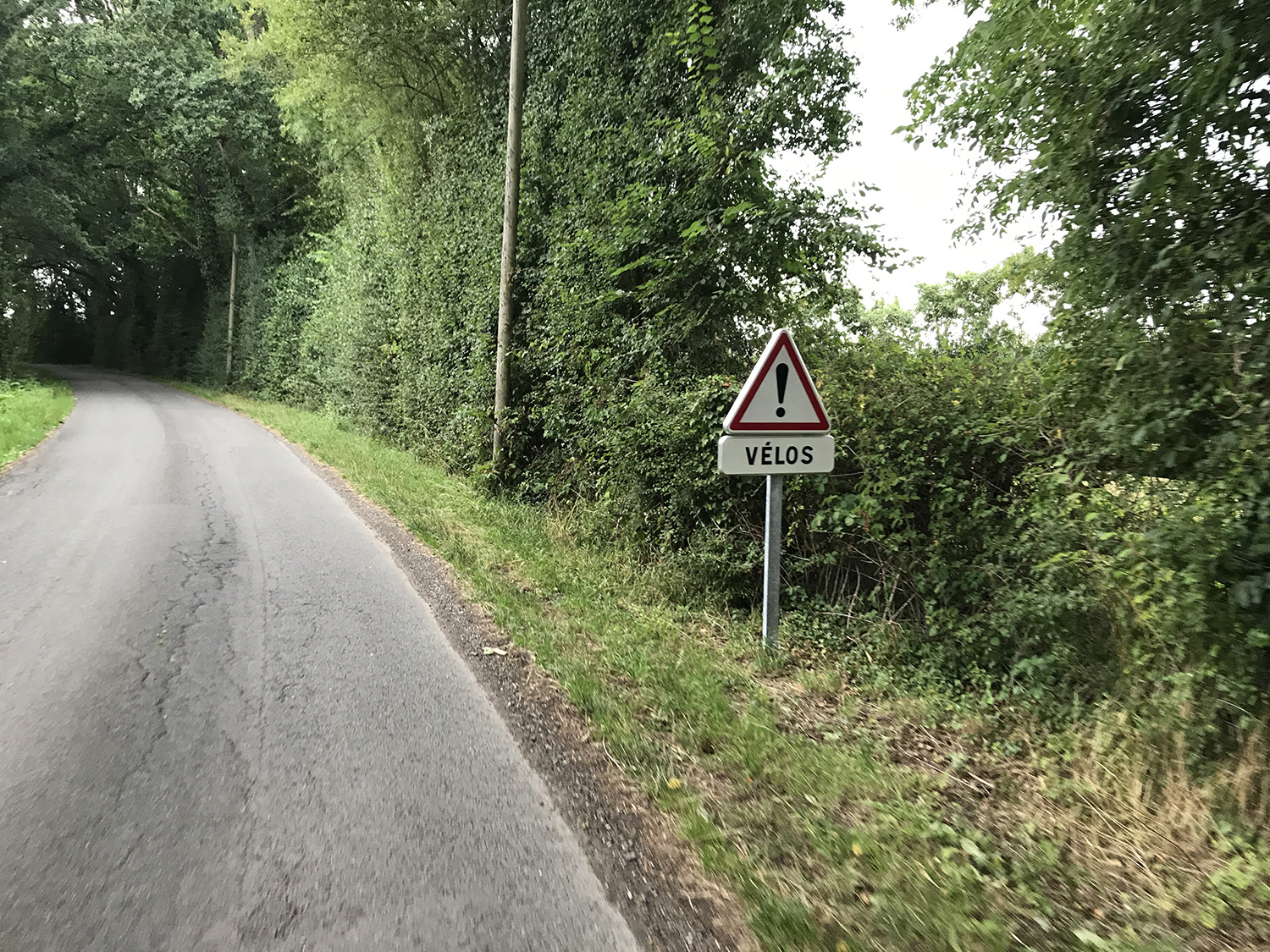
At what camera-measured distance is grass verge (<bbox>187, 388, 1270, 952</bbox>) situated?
2.38 metres

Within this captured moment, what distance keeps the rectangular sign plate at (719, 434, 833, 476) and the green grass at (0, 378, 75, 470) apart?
1160cm

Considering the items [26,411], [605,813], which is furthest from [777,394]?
[26,411]

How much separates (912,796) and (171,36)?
33.5m

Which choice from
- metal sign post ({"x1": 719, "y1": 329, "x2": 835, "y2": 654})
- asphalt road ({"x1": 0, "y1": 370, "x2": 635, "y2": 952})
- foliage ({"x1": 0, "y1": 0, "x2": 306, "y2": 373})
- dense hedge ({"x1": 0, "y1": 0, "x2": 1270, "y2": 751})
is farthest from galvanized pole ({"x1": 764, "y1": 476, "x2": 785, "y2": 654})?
foliage ({"x1": 0, "y1": 0, "x2": 306, "y2": 373})

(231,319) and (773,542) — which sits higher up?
(231,319)

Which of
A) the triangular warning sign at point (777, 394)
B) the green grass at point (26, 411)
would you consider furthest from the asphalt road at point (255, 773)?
the green grass at point (26, 411)

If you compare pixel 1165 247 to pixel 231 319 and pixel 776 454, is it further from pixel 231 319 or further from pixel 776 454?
pixel 231 319

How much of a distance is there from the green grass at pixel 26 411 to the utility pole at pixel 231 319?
5695 mm

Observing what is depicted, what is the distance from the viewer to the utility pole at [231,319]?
2794cm

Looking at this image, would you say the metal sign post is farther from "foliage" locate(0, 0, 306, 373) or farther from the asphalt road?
"foliage" locate(0, 0, 306, 373)

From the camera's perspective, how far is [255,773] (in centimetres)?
316

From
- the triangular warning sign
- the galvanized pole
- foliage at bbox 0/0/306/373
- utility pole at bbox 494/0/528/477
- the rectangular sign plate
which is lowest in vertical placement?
the galvanized pole

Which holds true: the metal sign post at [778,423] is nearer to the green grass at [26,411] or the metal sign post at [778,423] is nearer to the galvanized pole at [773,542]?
the galvanized pole at [773,542]

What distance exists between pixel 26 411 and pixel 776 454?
61.1 feet
